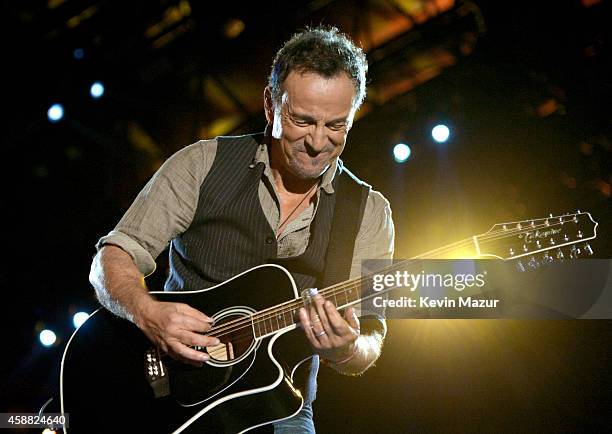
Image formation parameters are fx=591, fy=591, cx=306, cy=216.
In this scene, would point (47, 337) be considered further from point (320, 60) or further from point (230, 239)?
point (320, 60)

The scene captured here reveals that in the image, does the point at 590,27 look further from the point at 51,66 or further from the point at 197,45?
the point at 51,66

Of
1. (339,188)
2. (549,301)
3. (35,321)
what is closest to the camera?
(339,188)

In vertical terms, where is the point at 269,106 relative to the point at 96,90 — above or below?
below

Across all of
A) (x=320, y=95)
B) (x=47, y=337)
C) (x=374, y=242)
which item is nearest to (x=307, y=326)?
(x=374, y=242)

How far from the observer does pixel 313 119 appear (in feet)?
8.27

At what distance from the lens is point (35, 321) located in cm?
447

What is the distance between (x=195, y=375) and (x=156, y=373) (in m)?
0.17

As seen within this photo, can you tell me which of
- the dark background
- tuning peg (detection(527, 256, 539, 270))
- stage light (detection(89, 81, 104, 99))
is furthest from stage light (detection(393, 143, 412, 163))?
stage light (detection(89, 81, 104, 99))

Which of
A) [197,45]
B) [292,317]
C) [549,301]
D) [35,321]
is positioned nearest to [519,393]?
[549,301]

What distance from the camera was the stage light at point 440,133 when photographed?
4.14 meters

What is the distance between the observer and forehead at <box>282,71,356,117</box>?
8.24 feet

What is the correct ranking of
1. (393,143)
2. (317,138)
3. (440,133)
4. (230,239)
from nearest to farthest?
(317,138) → (230,239) → (440,133) → (393,143)

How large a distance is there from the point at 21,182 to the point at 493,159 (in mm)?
3381

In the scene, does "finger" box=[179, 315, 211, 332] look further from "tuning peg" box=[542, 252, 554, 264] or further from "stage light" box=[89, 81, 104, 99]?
"stage light" box=[89, 81, 104, 99]
